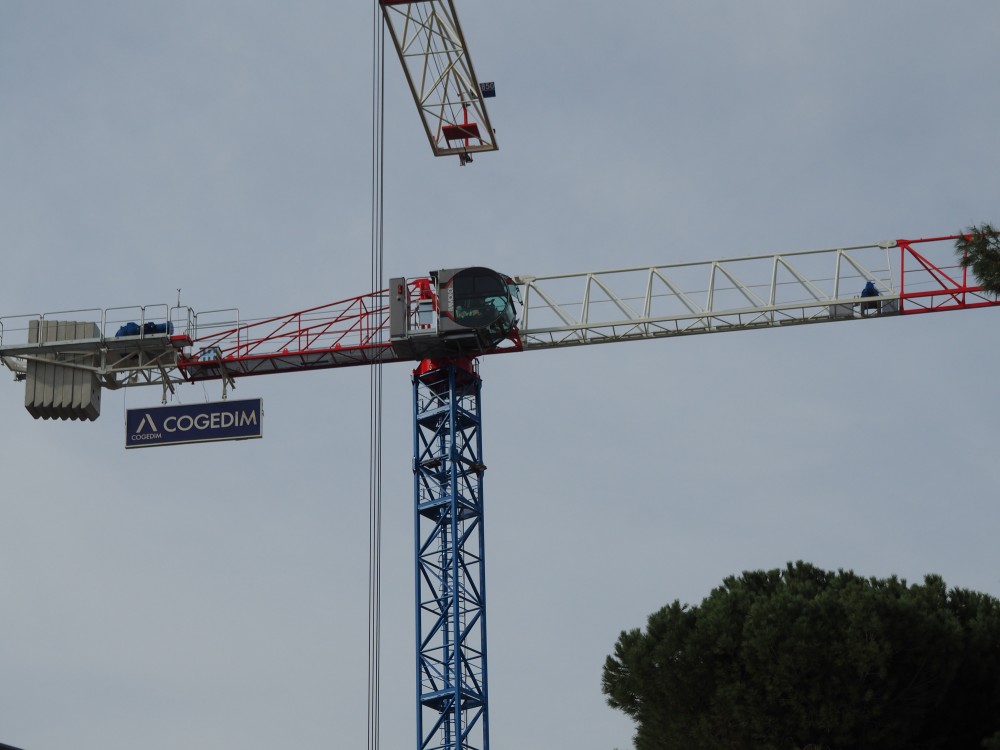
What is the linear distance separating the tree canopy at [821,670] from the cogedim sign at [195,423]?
626 inches

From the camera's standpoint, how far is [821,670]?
60.8 metres

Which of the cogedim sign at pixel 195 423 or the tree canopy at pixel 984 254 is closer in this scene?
the tree canopy at pixel 984 254

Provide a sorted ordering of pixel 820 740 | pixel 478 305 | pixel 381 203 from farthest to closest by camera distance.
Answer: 1. pixel 381 203
2. pixel 478 305
3. pixel 820 740

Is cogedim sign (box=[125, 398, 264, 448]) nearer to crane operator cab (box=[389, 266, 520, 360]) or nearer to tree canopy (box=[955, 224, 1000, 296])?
crane operator cab (box=[389, 266, 520, 360])

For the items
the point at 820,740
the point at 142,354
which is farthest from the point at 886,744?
the point at 142,354

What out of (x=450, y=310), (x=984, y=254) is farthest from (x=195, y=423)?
(x=984, y=254)

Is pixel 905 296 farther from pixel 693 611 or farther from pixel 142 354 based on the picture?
pixel 142 354

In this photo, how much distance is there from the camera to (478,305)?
77062mm

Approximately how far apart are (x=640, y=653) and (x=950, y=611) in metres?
10.1

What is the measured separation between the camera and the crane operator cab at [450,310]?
76.8 meters

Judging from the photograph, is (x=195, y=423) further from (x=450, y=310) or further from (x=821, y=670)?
(x=821, y=670)

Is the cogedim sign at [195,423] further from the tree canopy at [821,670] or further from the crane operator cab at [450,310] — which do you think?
the tree canopy at [821,670]

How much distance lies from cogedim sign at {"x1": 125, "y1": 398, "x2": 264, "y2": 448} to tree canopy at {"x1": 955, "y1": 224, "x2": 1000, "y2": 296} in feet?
99.2

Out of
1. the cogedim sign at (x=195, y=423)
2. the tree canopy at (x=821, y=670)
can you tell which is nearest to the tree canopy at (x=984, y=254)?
→ the tree canopy at (x=821, y=670)
